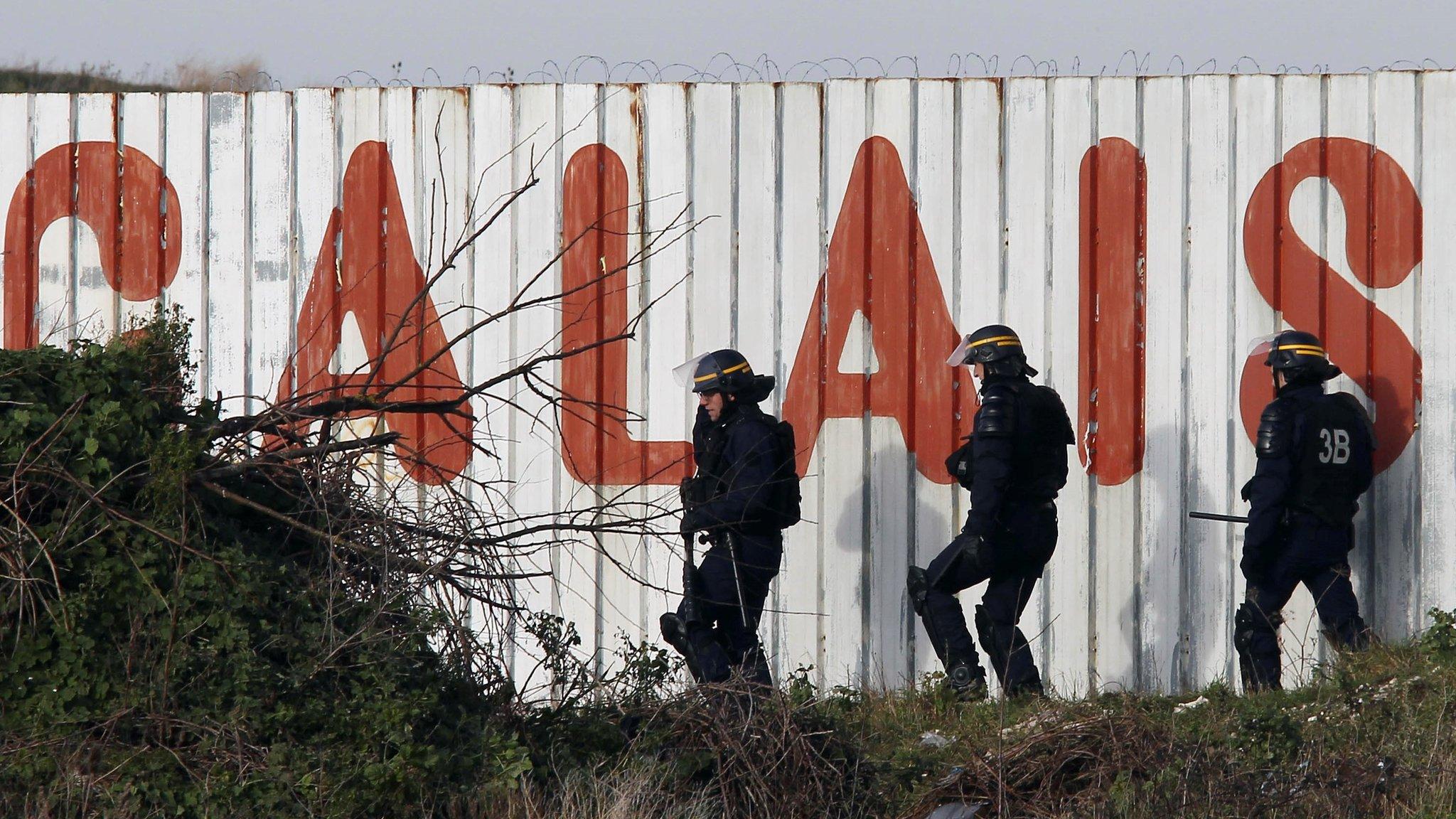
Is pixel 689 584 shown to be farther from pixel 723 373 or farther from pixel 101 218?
pixel 101 218

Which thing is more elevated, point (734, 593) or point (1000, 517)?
point (1000, 517)

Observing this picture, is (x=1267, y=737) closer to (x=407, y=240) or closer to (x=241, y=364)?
(x=407, y=240)

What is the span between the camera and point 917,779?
520cm

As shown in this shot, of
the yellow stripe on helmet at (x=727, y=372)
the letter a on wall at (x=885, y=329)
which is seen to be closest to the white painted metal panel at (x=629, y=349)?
the letter a on wall at (x=885, y=329)

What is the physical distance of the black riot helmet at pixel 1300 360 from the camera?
6887 millimetres

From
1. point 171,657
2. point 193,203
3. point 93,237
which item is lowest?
point 171,657

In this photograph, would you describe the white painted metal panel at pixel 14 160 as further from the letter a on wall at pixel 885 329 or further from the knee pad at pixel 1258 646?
the knee pad at pixel 1258 646

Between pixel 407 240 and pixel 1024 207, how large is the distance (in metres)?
Result: 3.36

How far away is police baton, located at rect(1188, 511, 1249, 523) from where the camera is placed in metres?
7.30

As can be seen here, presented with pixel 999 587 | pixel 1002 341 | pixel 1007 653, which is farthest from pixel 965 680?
pixel 1002 341

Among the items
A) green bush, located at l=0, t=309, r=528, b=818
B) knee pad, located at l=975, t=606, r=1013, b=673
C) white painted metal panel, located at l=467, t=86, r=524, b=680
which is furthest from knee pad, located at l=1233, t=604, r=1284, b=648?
green bush, located at l=0, t=309, r=528, b=818

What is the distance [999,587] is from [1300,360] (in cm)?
179

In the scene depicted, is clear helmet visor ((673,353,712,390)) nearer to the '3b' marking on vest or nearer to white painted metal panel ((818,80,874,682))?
white painted metal panel ((818,80,874,682))

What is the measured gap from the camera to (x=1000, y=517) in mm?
6863
